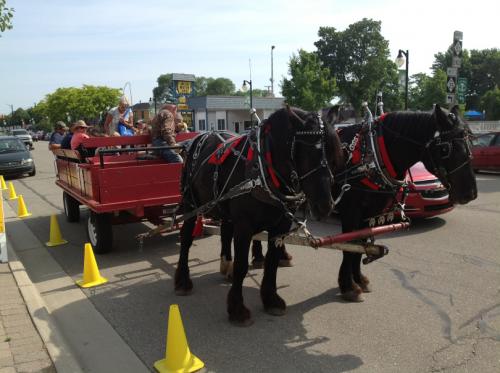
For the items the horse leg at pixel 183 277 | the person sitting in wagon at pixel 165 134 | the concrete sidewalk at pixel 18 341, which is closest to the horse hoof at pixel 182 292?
the horse leg at pixel 183 277

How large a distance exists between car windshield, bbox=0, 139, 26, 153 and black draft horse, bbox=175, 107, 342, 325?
1707cm

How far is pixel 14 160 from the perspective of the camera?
18.0 m

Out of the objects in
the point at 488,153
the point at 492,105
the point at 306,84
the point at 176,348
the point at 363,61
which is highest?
the point at 363,61

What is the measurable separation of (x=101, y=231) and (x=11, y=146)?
50.8 feet

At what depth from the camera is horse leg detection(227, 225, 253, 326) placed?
3.92m

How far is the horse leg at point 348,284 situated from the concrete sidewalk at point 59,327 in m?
2.24

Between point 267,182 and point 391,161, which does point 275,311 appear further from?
point 391,161

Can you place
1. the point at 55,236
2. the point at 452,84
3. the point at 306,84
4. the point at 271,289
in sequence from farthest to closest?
1. the point at 306,84
2. the point at 452,84
3. the point at 55,236
4. the point at 271,289

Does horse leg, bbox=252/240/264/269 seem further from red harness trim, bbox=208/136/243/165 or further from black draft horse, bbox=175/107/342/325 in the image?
red harness trim, bbox=208/136/243/165

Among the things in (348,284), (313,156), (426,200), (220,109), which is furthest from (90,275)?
(220,109)

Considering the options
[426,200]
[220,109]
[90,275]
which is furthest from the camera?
[220,109]

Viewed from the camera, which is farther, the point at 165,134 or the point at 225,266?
the point at 165,134

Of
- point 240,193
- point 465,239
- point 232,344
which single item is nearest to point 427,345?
point 232,344

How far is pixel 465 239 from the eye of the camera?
692cm
